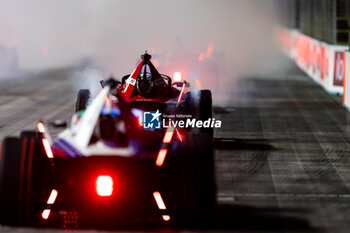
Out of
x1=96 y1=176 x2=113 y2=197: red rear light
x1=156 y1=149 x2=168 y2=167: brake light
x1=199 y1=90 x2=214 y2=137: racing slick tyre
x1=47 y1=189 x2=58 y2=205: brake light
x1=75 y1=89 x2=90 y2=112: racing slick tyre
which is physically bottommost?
x1=199 y1=90 x2=214 y2=137: racing slick tyre

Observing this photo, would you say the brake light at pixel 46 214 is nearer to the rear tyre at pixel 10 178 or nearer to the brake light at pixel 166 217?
the rear tyre at pixel 10 178

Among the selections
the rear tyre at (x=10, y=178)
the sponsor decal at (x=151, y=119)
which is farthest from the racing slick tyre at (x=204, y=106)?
the rear tyre at (x=10, y=178)

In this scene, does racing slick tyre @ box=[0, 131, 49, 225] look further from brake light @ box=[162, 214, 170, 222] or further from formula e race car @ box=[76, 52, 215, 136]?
formula e race car @ box=[76, 52, 215, 136]

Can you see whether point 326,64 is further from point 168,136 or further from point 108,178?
point 108,178

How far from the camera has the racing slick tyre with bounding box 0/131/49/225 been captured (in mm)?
6910

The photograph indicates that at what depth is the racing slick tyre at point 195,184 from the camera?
271 inches

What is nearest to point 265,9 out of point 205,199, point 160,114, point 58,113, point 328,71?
point 328,71

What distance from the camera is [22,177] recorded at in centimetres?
690

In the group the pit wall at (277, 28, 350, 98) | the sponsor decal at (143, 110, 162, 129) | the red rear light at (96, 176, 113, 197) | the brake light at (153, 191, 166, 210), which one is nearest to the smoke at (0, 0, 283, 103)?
the pit wall at (277, 28, 350, 98)

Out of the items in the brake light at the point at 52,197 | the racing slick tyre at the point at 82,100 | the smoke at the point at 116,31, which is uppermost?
the brake light at the point at 52,197

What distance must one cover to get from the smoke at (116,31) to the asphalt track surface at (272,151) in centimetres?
881

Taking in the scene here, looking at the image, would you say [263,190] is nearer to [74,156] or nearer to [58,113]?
[74,156]

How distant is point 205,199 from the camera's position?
22.7 ft

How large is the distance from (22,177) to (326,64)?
54.6 feet
